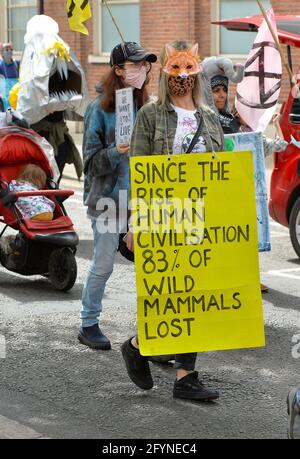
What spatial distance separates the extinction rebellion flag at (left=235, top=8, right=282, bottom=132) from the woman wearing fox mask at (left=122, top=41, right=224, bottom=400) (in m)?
2.88

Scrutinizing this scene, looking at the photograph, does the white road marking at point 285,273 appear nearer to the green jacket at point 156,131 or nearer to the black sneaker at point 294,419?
the green jacket at point 156,131

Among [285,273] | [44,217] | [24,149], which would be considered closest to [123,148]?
[44,217]

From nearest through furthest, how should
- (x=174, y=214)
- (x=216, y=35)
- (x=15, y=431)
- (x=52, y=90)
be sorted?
(x=15, y=431), (x=174, y=214), (x=52, y=90), (x=216, y=35)

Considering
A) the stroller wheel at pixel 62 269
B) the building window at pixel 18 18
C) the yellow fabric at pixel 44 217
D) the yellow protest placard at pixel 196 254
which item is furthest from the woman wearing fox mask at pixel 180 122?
the building window at pixel 18 18

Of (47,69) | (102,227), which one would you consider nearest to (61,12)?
(47,69)

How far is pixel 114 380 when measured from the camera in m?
7.12

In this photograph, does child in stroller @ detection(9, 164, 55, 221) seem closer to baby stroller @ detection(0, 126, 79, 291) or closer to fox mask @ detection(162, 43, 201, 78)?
baby stroller @ detection(0, 126, 79, 291)

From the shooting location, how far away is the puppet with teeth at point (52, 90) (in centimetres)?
1199

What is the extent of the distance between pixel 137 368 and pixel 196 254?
0.77m

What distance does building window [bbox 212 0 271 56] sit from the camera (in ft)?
70.3

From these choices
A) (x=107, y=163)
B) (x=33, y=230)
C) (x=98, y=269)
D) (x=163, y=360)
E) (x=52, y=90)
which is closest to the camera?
(x=107, y=163)

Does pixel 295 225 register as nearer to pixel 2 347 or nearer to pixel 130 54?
pixel 2 347

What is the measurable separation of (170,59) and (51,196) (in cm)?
365

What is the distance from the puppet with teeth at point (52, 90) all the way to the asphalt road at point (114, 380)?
8.61 ft
